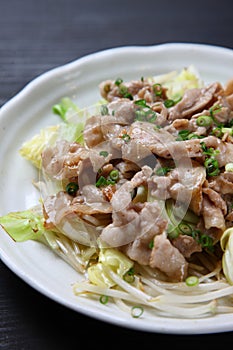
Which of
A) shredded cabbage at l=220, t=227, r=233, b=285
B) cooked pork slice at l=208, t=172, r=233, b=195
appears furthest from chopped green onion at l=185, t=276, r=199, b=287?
cooked pork slice at l=208, t=172, r=233, b=195

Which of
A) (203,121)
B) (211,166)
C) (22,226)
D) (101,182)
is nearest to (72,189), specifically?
(101,182)

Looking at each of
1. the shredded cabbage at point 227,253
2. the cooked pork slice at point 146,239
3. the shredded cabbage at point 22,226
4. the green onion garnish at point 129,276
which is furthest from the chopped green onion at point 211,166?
the shredded cabbage at point 22,226

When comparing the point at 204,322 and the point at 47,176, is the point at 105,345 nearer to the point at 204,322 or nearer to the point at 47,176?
the point at 204,322

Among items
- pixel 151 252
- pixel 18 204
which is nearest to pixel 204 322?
pixel 151 252

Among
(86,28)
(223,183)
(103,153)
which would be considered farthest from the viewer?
(86,28)

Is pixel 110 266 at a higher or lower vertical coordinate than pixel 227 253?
lower

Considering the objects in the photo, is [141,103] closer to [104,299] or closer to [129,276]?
[129,276]

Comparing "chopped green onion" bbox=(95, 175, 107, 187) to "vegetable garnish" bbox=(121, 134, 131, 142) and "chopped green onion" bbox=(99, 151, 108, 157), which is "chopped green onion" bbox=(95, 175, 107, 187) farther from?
"vegetable garnish" bbox=(121, 134, 131, 142)
